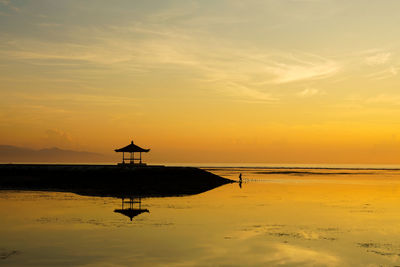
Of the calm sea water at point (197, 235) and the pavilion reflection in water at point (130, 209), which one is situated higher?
the pavilion reflection in water at point (130, 209)

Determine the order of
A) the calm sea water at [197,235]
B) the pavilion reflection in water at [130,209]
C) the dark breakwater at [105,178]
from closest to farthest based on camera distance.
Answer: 1. the calm sea water at [197,235]
2. the pavilion reflection in water at [130,209]
3. the dark breakwater at [105,178]

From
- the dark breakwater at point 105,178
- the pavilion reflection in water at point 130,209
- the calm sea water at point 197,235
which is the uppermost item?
the dark breakwater at point 105,178

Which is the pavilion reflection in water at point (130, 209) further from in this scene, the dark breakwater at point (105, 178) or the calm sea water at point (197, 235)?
the dark breakwater at point (105, 178)

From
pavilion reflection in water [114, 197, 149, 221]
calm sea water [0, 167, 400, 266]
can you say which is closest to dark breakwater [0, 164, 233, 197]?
pavilion reflection in water [114, 197, 149, 221]

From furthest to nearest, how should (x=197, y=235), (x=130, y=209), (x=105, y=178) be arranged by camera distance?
1. (x=105, y=178)
2. (x=130, y=209)
3. (x=197, y=235)

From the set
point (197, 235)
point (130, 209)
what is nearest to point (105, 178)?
point (130, 209)

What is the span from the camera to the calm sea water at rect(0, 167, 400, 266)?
854 inches

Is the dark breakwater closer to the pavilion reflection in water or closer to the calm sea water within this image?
the pavilion reflection in water

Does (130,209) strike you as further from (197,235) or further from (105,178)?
(105,178)

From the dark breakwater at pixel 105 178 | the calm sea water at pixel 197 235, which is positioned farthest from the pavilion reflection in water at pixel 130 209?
the dark breakwater at pixel 105 178

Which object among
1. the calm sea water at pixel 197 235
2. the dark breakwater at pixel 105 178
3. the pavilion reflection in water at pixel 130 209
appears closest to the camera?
the calm sea water at pixel 197 235

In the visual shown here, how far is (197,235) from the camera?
28062 mm

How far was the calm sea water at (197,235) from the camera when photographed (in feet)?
71.2

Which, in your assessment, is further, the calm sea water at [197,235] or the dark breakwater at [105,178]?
the dark breakwater at [105,178]
